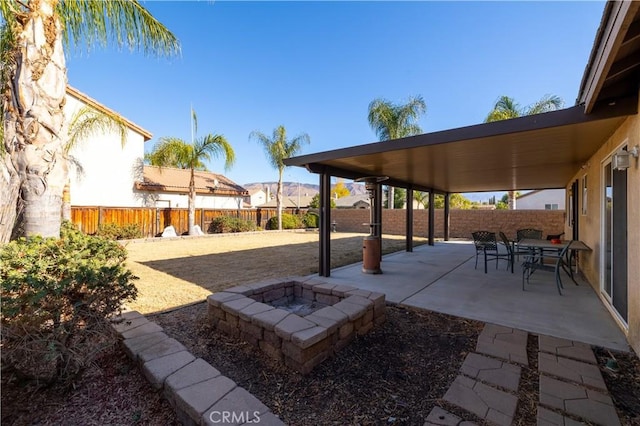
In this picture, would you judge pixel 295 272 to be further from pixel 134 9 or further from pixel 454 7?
pixel 454 7

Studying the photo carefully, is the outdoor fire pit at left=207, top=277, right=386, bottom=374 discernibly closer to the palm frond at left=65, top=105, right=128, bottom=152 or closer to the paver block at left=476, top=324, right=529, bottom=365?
the paver block at left=476, top=324, right=529, bottom=365

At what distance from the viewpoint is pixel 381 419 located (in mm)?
2072

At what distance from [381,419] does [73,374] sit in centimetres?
263

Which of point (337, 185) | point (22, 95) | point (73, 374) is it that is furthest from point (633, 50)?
point (337, 185)

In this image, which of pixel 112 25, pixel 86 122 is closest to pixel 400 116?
pixel 86 122

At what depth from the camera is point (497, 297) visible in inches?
193

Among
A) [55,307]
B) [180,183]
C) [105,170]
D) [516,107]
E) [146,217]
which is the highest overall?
[516,107]

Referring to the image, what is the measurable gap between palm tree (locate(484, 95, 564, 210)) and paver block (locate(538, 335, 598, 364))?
15157mm

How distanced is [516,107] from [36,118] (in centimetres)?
2008

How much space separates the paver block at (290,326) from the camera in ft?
8.86

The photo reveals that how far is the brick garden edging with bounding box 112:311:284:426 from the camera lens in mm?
1785

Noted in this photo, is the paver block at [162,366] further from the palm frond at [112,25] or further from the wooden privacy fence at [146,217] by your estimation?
the wooden privacy fence at [146,217]

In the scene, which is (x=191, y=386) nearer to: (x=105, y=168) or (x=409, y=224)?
(x=409, y=224)

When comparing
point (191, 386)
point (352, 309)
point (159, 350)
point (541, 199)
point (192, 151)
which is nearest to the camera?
point (191, 386)
